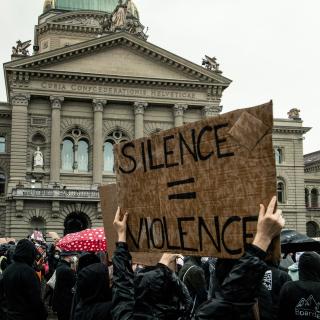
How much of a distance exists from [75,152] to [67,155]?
616 mm

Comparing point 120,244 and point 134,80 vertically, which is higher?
point 134,80

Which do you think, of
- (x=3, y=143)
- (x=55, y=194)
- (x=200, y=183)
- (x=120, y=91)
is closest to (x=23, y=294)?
(x=200, y=183)

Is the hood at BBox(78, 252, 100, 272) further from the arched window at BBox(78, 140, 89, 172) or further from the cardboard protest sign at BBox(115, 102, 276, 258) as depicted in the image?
the arched window at BBox(78, 140, 89, 172)

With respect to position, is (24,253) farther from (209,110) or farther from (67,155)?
(209,110)

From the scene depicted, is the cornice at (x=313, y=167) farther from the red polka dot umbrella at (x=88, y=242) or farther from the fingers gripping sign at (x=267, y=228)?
the fingers gripping sign at (x=267, y=228)

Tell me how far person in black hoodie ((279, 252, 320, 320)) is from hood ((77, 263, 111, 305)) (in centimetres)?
164

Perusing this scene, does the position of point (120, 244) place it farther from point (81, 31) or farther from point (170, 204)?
point (81, 31)

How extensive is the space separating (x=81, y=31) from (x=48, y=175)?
19.9 m

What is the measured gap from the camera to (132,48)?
41.0 m

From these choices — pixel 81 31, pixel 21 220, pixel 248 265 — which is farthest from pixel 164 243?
pixel 81 31

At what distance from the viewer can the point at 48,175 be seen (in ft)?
125

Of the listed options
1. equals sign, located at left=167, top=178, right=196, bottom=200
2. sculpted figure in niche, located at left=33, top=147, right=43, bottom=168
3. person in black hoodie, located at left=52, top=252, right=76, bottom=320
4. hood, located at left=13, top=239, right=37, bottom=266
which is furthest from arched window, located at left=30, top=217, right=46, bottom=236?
equals sign, located at left=167, top=178, right=196, bottom=200

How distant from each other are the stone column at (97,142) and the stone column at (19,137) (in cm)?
460

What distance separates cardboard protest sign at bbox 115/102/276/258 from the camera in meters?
2.96
